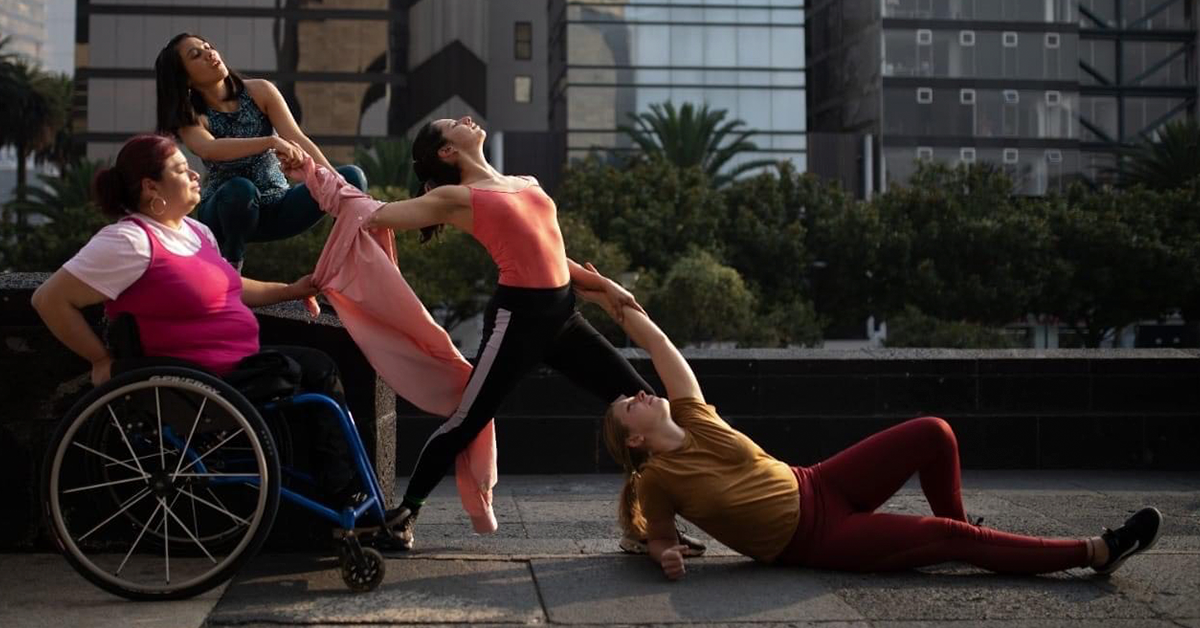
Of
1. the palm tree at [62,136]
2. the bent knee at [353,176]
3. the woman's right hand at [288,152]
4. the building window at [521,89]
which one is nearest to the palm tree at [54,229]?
the palm tree at [62,136]

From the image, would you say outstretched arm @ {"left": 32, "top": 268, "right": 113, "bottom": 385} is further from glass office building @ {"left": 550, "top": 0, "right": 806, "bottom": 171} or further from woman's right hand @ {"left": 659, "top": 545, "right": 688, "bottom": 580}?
glass office building @ {"left": 550, "top": 0, "right": 806, "bottom": 171}

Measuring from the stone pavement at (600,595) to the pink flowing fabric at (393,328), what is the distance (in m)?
0.36

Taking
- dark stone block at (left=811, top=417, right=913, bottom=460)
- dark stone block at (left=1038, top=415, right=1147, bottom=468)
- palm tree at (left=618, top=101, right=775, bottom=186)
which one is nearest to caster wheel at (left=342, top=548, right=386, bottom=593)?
dark stone block at (left=811, top=417, right=913, bottom=460)

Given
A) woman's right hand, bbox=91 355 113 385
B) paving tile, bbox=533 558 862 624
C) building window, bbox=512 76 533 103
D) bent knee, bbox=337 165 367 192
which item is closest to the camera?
paving tile, bbox=533 558 862 624

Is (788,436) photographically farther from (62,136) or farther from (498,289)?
(62,136)

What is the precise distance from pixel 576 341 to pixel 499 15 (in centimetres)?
8733

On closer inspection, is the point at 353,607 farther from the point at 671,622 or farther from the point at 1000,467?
the point at 1000,467

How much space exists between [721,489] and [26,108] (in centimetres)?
8044

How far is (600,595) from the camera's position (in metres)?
5.01

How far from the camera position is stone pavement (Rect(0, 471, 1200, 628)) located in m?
4.68

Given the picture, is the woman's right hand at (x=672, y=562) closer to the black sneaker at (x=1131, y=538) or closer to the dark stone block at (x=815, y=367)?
the black sneaker at (x=1131, y=538)

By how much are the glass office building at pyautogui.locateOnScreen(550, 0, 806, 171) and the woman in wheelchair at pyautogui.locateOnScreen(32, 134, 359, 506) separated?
71.4 metres

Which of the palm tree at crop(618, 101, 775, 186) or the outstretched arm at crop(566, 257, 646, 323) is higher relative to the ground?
the palm tree at crop(618, 101, 775, 186)

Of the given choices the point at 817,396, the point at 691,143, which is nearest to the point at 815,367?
the point at 817,396
